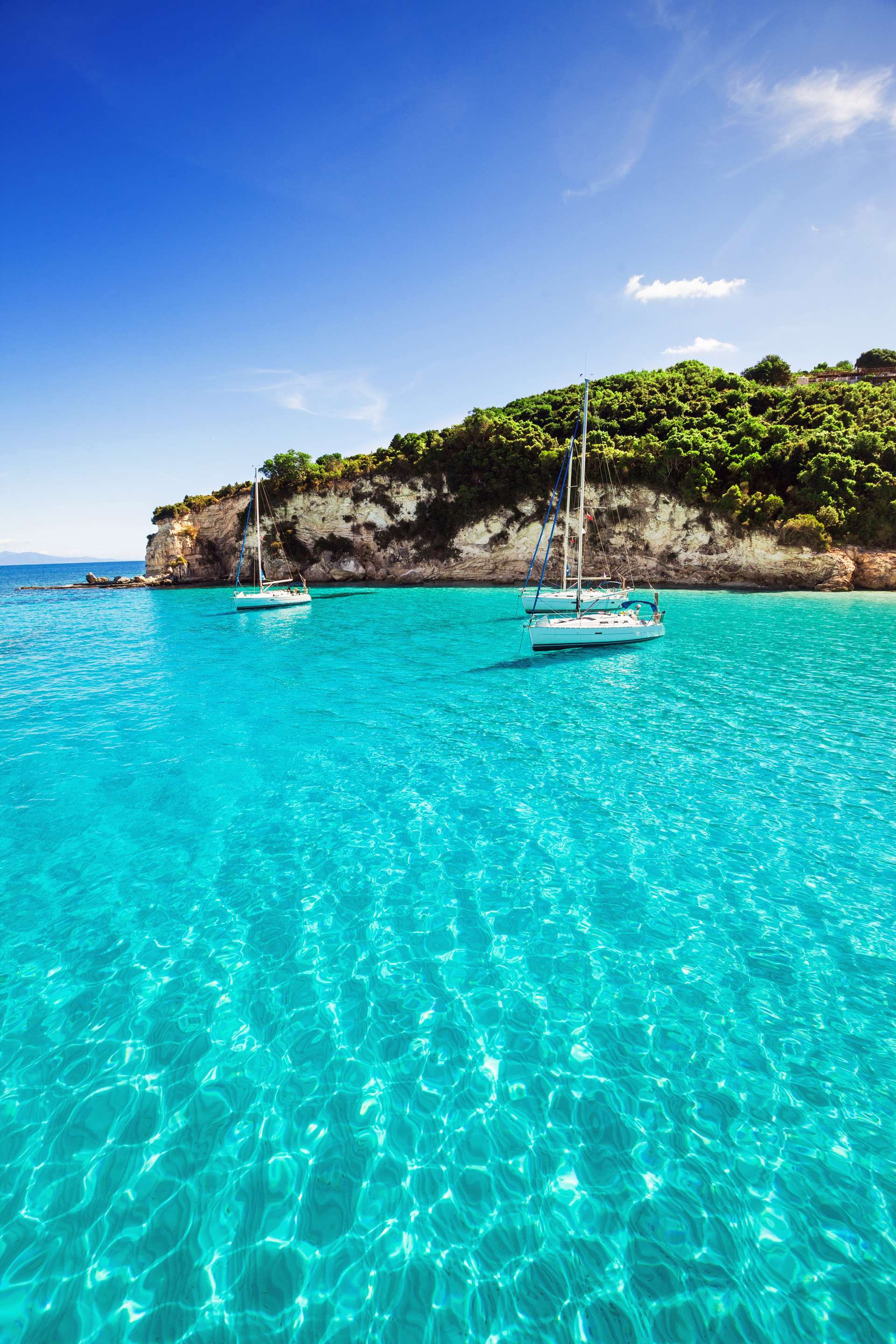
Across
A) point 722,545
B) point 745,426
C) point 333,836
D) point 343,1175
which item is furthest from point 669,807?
point 745,426

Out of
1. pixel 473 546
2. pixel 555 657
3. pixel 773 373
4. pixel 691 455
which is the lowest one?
pixel 555 657

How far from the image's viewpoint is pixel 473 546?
59.9m

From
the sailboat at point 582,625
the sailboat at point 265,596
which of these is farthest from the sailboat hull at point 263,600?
the sailboat at point 582,625

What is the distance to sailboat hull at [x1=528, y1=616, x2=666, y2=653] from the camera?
1056 inches

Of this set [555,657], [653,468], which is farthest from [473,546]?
[555,657]

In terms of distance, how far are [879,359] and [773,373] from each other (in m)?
22.0

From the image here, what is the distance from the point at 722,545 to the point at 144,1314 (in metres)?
57.5

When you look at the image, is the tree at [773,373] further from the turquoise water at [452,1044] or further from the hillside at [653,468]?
the turquoise water at [452,1044]

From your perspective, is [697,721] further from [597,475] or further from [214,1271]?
[597,475]

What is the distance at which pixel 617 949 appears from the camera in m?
7.72

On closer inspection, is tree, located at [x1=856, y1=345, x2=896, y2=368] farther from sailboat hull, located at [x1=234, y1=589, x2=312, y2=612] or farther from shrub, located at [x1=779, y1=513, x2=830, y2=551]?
sailboat hull, located at [x1=234, y1=589, x2=312, y2=612]

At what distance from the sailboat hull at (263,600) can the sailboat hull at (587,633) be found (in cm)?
2863

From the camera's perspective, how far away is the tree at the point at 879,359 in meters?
75.9

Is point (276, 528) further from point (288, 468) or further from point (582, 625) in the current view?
point (582, 625)
